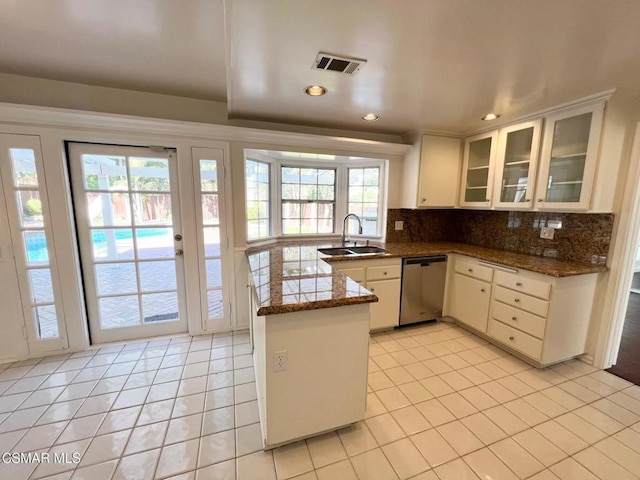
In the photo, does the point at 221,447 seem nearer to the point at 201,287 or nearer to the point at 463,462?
the point at 463,462

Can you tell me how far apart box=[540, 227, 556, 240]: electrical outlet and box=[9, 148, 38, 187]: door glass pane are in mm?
4778

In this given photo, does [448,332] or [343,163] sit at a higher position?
[343,163]

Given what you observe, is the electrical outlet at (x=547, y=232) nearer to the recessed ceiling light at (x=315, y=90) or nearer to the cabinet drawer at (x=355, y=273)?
the cabinet drawer at (x=355, y=273)

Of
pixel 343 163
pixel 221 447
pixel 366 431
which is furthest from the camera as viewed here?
pixel 343 163

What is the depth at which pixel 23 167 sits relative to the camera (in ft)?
7.31

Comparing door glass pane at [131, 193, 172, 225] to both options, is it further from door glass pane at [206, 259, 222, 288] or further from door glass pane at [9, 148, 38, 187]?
door glass pane at [9, 148, 38, 187]

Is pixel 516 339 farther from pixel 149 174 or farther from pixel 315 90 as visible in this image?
pixel 149 174

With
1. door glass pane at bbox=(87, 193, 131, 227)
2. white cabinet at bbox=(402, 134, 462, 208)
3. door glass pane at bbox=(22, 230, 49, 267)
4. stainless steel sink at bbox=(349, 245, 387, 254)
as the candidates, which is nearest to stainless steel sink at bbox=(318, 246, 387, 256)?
stainless steel sink at bbox=(349, 245, 387, 254)

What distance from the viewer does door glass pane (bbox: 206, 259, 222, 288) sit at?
2824 millimetres

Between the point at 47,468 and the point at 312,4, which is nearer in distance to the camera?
the point at 312,4

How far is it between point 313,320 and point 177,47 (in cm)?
187

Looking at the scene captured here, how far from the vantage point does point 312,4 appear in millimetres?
1181

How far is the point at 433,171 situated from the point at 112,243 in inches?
140

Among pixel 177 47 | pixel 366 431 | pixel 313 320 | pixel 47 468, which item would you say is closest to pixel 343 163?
pixel 177 47
